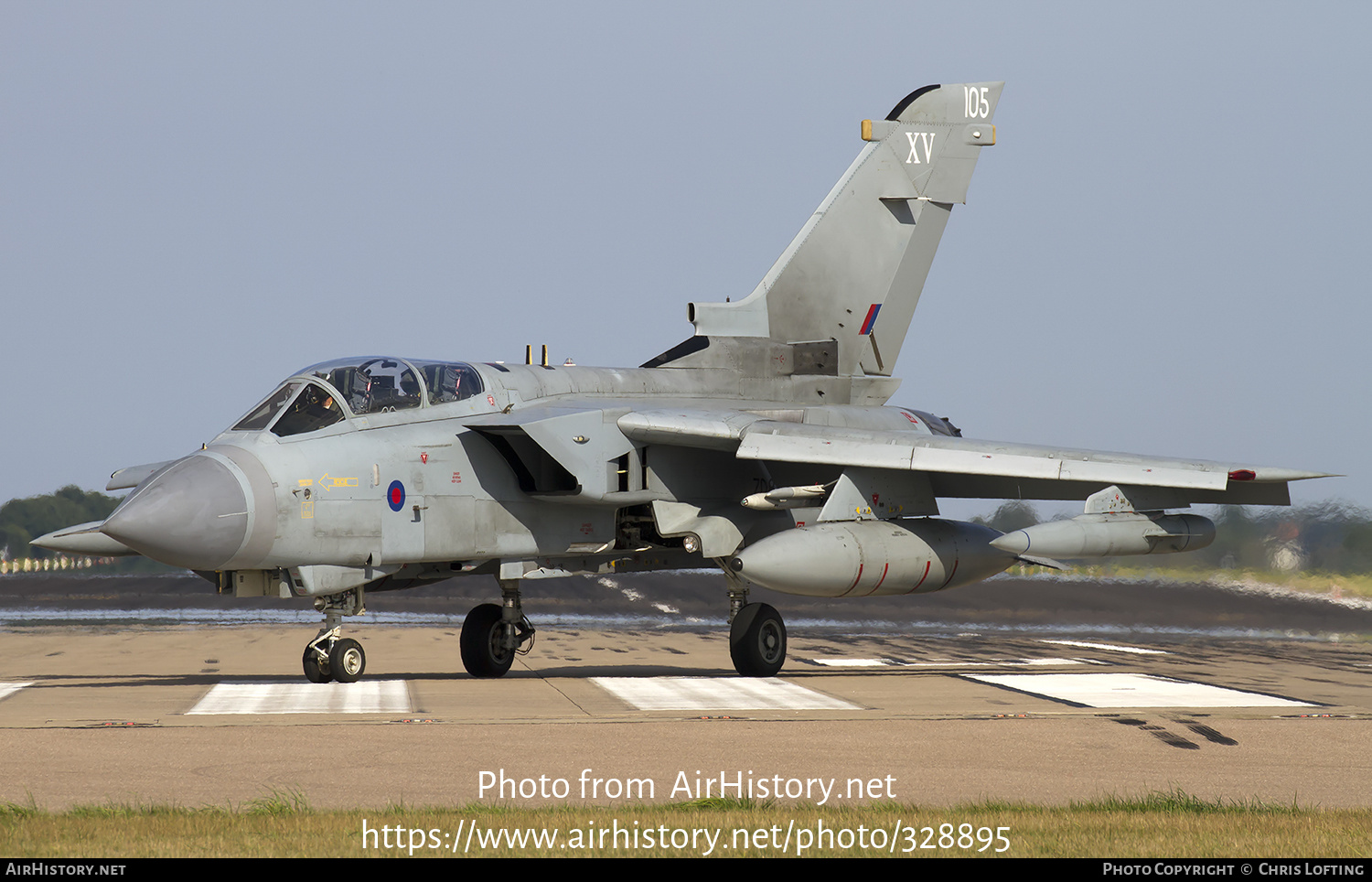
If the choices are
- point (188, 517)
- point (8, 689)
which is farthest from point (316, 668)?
point (8, 689)

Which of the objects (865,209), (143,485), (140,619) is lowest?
(140,619)

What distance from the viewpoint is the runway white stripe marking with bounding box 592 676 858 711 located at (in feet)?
34.6

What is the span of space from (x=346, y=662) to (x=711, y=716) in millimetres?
3835

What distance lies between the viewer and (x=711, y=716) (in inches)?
381

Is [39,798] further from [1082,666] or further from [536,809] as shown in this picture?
[1082,666]

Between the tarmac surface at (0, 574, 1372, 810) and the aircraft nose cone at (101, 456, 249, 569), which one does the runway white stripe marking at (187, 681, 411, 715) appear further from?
the aircraft nose cone at (101, 456, 249, 569)

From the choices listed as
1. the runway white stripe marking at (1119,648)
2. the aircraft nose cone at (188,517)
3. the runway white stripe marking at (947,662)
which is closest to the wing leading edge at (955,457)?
the runway white stripe marking at (947,662)

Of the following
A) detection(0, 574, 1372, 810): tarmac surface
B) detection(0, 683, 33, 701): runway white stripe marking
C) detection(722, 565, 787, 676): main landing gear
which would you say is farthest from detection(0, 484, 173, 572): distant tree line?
detection(722, 565, 787, 676): main landing gear

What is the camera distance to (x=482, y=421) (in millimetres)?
12328

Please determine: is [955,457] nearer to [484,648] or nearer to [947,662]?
[947,662]

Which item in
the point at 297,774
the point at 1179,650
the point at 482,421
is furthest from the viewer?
the point at 1179,650

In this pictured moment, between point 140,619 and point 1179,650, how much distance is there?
61.9 feet

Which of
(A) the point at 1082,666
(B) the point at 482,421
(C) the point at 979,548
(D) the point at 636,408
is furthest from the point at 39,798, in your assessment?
(A) the point at 1082,666

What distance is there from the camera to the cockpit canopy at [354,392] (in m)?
11.2
